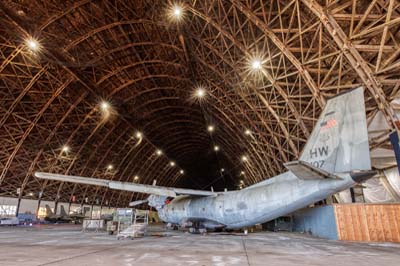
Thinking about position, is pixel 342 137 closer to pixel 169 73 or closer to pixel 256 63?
pixel 256 63

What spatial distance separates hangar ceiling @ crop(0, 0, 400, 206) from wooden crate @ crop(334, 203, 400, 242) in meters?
3.77

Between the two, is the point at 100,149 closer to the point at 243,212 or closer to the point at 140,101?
the point at 140,101

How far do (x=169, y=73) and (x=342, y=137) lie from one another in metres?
20.1

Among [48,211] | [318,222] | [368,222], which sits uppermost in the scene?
[368,222]

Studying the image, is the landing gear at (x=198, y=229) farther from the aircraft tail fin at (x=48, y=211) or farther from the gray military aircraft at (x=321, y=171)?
the aircraft tail fin at (x=48, y=211)

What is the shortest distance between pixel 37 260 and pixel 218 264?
5.09 metres

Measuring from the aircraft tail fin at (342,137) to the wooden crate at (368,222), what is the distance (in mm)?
A: 5872

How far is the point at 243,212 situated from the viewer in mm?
15016

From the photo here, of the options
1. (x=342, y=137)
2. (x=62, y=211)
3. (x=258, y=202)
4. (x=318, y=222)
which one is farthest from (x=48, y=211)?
(x=342, y=137)

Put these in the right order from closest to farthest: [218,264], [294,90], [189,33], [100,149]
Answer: [218,264], [294,90], [189,33], [100,149]

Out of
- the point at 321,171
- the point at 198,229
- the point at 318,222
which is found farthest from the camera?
the point at 198,229

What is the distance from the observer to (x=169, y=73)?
2625cm

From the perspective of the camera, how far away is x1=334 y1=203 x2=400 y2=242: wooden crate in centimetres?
1236

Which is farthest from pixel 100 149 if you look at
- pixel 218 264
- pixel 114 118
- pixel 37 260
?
pixel 218 264
